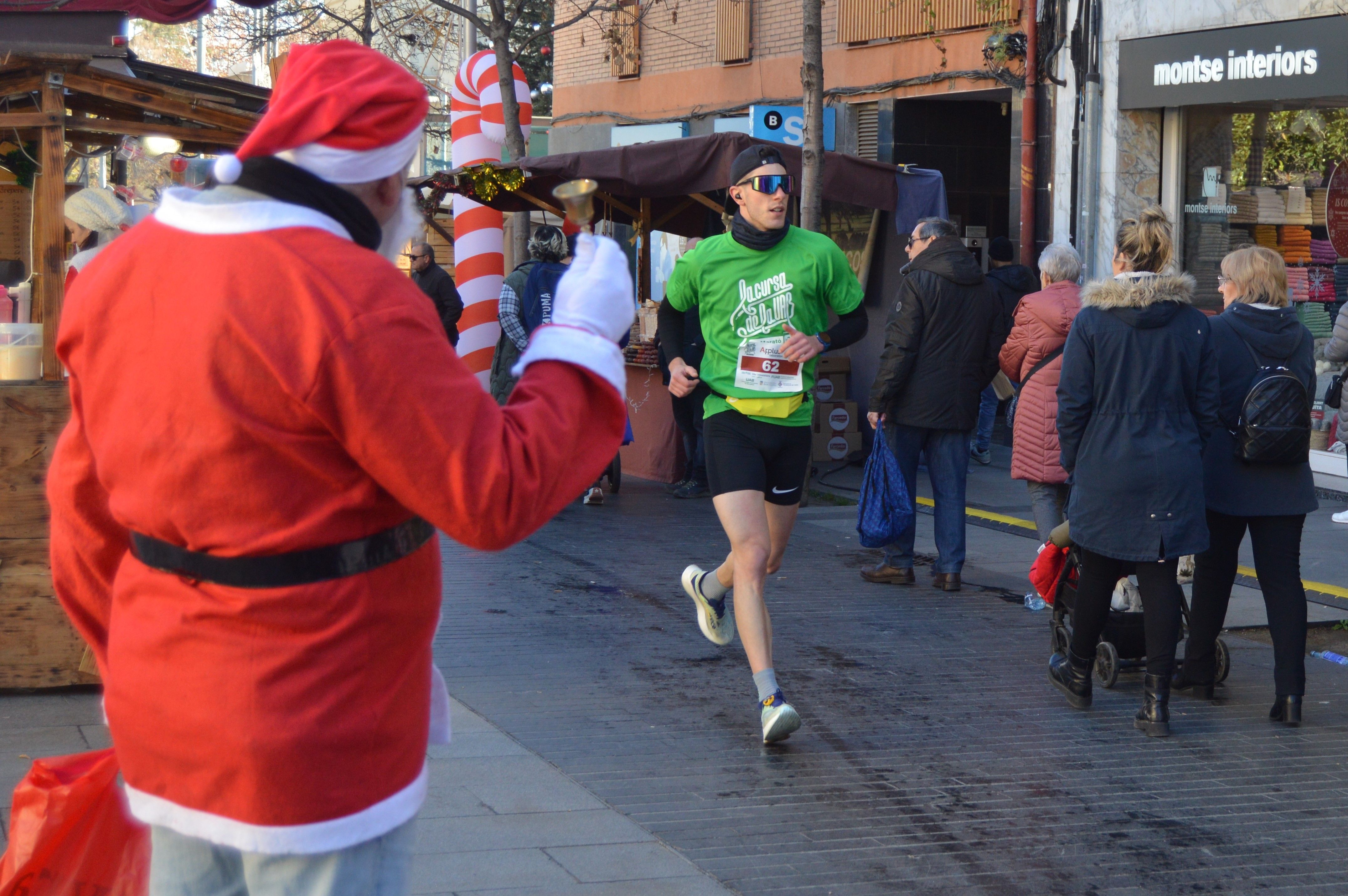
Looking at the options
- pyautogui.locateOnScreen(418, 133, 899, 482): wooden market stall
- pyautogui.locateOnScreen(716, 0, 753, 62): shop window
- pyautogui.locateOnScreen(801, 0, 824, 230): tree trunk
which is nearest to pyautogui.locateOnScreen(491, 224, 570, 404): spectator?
pyautogui.locateOnScreen(418, 133, 899, 482): wooden market stall

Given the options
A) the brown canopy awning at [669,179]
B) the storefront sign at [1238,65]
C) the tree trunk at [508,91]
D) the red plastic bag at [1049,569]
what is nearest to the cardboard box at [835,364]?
the brown canopy awning at [669,179]

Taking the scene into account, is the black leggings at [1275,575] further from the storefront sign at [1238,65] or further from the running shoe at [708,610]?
the storefront sign at [1238,65]

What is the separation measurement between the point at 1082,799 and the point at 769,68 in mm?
14855

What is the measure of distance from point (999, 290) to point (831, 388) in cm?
201

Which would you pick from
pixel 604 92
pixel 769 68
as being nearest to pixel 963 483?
pixel 769 68

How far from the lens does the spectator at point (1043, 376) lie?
23.8 feet

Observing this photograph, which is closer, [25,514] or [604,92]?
[25,514]

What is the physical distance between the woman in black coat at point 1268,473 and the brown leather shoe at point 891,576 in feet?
8.89

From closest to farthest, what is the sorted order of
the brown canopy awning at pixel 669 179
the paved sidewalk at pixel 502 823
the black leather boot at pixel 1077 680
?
the paved sidewalk at pixel 502 823
the black leather boot at pixel 1077 680
the brown canopy awning at pixel 669 179

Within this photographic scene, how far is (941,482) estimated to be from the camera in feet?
26.6

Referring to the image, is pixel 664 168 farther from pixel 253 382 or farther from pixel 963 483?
pixel 253 382

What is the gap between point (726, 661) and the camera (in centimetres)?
638

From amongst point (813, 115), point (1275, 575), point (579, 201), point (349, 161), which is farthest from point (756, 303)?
point (813, 115)

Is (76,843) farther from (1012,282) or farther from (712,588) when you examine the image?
(1012,282)
